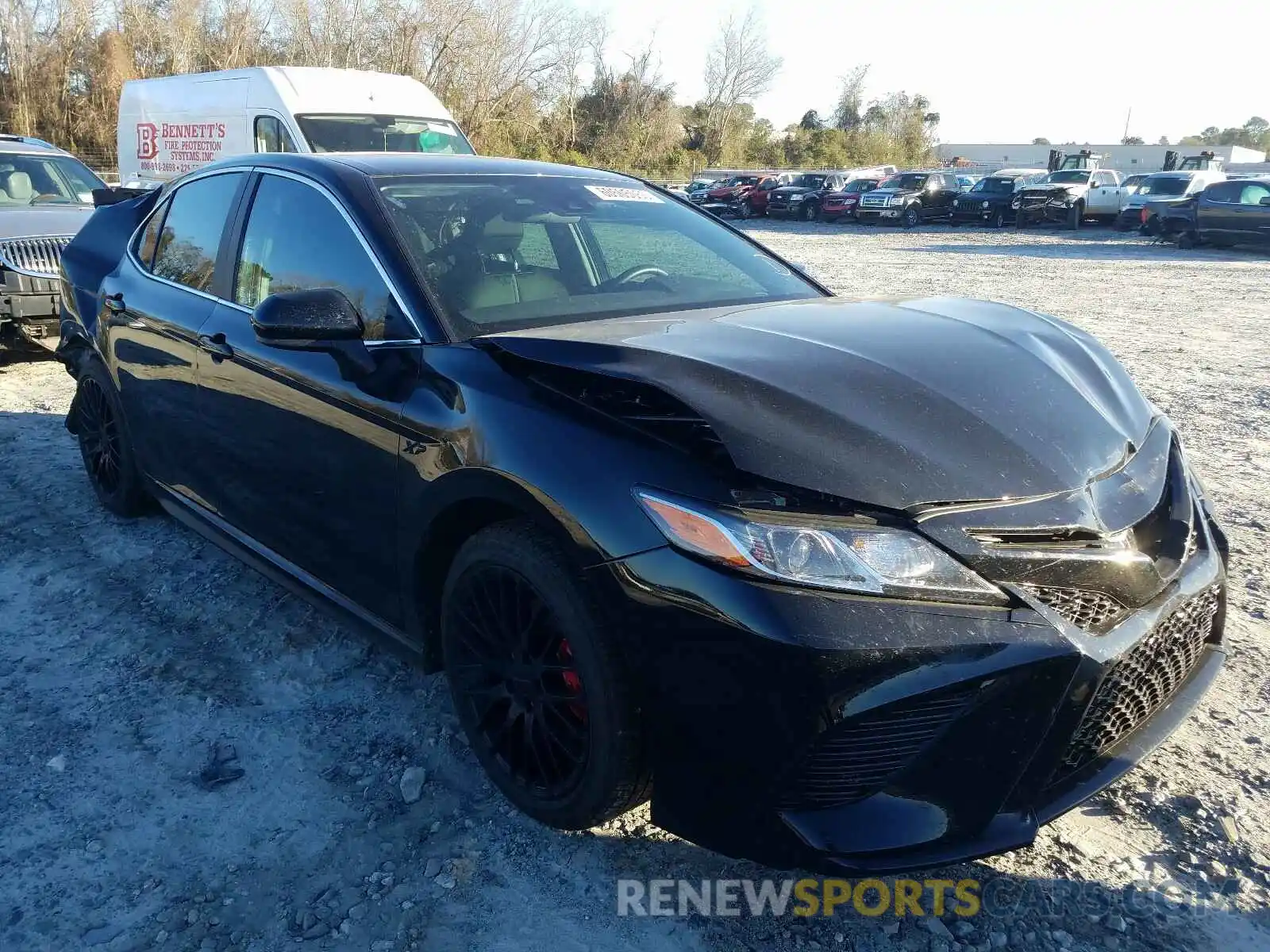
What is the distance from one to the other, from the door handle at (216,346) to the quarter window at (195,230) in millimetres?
235

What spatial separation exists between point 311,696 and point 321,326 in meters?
1.29

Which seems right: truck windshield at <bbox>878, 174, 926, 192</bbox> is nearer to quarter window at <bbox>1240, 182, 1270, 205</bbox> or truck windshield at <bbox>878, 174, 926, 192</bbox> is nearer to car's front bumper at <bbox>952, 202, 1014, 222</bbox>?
car's front bumper at <bbox>952, 202, 1014, 222</bbox>

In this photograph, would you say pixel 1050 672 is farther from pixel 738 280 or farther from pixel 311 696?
pixel 311 696

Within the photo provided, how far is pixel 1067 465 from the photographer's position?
2168 mm

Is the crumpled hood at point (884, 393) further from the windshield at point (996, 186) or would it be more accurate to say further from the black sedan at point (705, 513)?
the windshield at point (996, 186)

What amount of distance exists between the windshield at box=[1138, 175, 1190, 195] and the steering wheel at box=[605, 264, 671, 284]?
83.4 ft

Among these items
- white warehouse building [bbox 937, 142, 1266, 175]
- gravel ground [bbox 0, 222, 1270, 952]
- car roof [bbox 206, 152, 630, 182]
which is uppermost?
white warehouse building [bbox 937, 142, 1266, 175]

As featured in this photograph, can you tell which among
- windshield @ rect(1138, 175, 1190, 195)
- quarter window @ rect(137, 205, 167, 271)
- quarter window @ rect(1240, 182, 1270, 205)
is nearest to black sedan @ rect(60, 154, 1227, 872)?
quarter window @ rect(137, 205, 167, 271)

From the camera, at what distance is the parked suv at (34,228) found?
23.6 ft

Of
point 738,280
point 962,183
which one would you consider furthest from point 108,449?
point 962,183

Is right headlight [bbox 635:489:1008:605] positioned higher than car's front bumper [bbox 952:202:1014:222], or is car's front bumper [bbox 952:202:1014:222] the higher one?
right headlight [bbox 635:489:1008:605]

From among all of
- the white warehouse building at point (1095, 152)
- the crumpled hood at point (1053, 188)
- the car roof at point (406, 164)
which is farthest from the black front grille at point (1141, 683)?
the white warehouse building at point (1095, 152)

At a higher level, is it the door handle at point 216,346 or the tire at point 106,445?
the door handle at point 216,346

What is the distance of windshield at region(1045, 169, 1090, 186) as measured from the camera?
27922 mm
